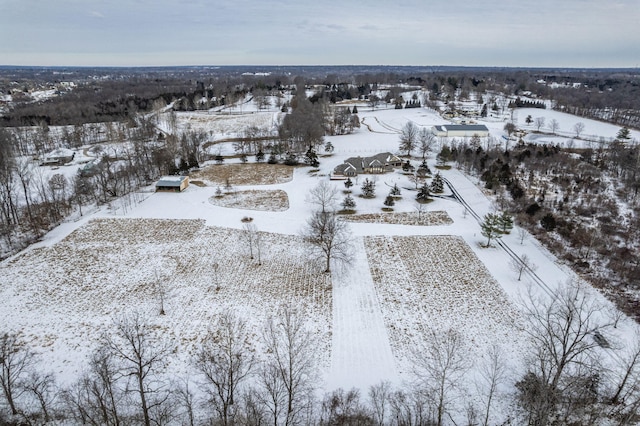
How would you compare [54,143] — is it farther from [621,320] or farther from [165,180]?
[621,320]

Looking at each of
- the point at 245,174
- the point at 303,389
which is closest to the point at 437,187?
the point at 245,174

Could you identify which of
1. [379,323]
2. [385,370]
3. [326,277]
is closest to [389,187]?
[326,277]

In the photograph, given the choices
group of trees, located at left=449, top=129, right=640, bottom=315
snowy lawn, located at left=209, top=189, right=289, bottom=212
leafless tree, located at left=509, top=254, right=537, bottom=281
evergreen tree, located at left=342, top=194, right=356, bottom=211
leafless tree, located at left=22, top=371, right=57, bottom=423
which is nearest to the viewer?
leafless tree, located at left=22, top=371, right=57, bottom=423

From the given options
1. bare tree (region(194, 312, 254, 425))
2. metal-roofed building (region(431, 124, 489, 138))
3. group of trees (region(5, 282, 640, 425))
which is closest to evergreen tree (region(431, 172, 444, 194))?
group of trees (region(5, 282, 640, 425))

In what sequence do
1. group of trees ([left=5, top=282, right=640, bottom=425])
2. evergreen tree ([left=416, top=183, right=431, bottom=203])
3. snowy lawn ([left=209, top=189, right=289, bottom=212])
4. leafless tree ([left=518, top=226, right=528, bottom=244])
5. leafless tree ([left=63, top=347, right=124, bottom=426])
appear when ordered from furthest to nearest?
evergreen tree ([left=416, top=183, right=431, bottom=203]) → snowy lawn ([left=209, top=189, right=289, bottom=212]) → leafless tree ([left=518, top=226, right=528, bottom=244]) → group of trees ([left=5, top=282, right=640, bottom=425]) → leafless tree ([left=63, top=347, right=124, bottom=426])

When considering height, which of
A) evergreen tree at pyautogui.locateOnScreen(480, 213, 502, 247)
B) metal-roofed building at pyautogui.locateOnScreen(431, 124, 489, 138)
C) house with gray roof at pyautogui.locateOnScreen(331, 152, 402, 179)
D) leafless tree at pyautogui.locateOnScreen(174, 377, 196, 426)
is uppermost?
metal-roofed building at pyautogui.locateOnScreen(431, 124, 489, 138)

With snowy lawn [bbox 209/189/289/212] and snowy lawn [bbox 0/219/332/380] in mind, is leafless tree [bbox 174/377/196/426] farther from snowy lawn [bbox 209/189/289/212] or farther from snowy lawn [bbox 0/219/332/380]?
snowy lawn [bbox 209/189/289/212]
